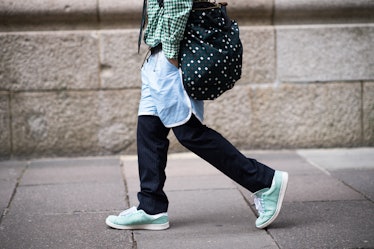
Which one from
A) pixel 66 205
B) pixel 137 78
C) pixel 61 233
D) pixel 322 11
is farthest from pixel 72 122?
pixel 322 11

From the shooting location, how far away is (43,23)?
5316 millimetres

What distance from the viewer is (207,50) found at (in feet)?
10.5

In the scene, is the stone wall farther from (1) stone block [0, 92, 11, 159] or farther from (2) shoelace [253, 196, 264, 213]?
(2) shoelace [253, 196, 264, 213]

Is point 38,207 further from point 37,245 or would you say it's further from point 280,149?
point 280,149

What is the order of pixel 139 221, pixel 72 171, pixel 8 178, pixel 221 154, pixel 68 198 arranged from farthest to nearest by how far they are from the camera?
1. pixel 72 171
2. pixel 8 178
3. pixel 68 198
4. pixel 139 221
5. pixel 221 154

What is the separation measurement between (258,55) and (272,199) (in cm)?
223

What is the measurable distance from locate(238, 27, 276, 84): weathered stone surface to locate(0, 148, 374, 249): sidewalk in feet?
2.22

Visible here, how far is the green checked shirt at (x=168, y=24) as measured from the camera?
3.15 m

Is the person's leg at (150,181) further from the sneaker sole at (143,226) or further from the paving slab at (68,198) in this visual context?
the paving slab at (68,198)

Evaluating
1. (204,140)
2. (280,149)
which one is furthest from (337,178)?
(204,140)

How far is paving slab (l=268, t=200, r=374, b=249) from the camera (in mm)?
3175

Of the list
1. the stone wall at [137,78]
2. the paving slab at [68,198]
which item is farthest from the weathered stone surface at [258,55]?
the paving slab at [68,198]

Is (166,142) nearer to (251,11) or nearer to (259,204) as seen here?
(259,204)

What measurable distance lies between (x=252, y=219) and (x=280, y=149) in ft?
6.41
